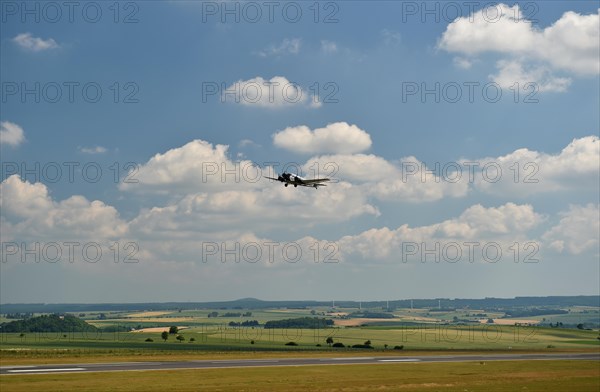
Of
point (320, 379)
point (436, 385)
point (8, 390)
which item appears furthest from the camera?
point (320, 379)

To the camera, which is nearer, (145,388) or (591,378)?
(145,388)

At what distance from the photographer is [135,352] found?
12669 cm

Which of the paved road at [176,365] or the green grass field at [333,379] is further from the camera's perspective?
the paved road at [176,365]

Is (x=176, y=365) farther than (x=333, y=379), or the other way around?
(x=176, y=365)

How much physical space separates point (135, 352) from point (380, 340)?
87.2m

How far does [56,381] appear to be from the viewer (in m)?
74.9

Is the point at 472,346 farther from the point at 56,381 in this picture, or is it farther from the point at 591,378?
the point at 56,381

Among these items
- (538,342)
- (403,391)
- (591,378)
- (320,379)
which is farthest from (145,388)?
(538,342)

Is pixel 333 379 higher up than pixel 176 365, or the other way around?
pixel 333 379

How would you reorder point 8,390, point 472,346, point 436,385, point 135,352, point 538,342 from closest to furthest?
point 8,390 < point 436,385 < point 135,352 < point 472,346 < point 538,342

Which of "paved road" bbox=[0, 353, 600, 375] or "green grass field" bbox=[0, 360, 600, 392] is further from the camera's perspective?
"paved road" bbox=[0, 353, 600, 375]

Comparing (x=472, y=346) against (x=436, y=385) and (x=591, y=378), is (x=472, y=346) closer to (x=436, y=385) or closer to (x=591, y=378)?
(x=591, y=378)

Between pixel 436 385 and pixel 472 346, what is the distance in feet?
332

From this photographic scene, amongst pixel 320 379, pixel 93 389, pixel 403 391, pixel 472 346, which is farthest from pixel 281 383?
pixel 472 346
